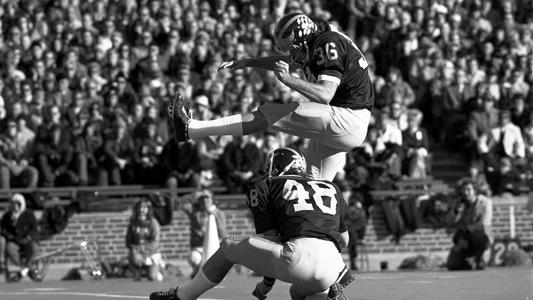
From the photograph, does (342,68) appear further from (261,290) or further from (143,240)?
(143,240)

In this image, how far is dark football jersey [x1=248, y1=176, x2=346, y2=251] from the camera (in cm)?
1159

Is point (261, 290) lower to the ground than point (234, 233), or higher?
higher

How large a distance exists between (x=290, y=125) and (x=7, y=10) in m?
15.4

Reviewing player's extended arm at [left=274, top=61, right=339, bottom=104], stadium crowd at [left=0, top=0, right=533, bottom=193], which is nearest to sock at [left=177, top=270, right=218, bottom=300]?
player's extended arm at [left=274, top=61, right=339, bottom=104]

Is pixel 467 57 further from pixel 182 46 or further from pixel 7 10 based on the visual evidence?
pixel 7 10

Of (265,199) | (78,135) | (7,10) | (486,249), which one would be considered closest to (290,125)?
(265,199)

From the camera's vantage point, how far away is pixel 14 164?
2409 centimetres

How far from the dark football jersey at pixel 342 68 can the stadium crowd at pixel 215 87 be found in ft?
35.0

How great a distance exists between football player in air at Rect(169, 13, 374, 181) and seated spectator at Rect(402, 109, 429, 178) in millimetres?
11778

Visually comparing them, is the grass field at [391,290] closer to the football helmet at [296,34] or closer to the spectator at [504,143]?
the football helmet at [296,34]

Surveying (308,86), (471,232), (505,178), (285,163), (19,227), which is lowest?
(471,232)

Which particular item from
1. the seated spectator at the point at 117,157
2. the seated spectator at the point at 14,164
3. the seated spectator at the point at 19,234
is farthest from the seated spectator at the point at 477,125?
the seated spectator at the point at 19,234

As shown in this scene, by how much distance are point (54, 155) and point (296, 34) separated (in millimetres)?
11489

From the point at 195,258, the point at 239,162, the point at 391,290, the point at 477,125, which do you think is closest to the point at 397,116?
the point at 477,125
